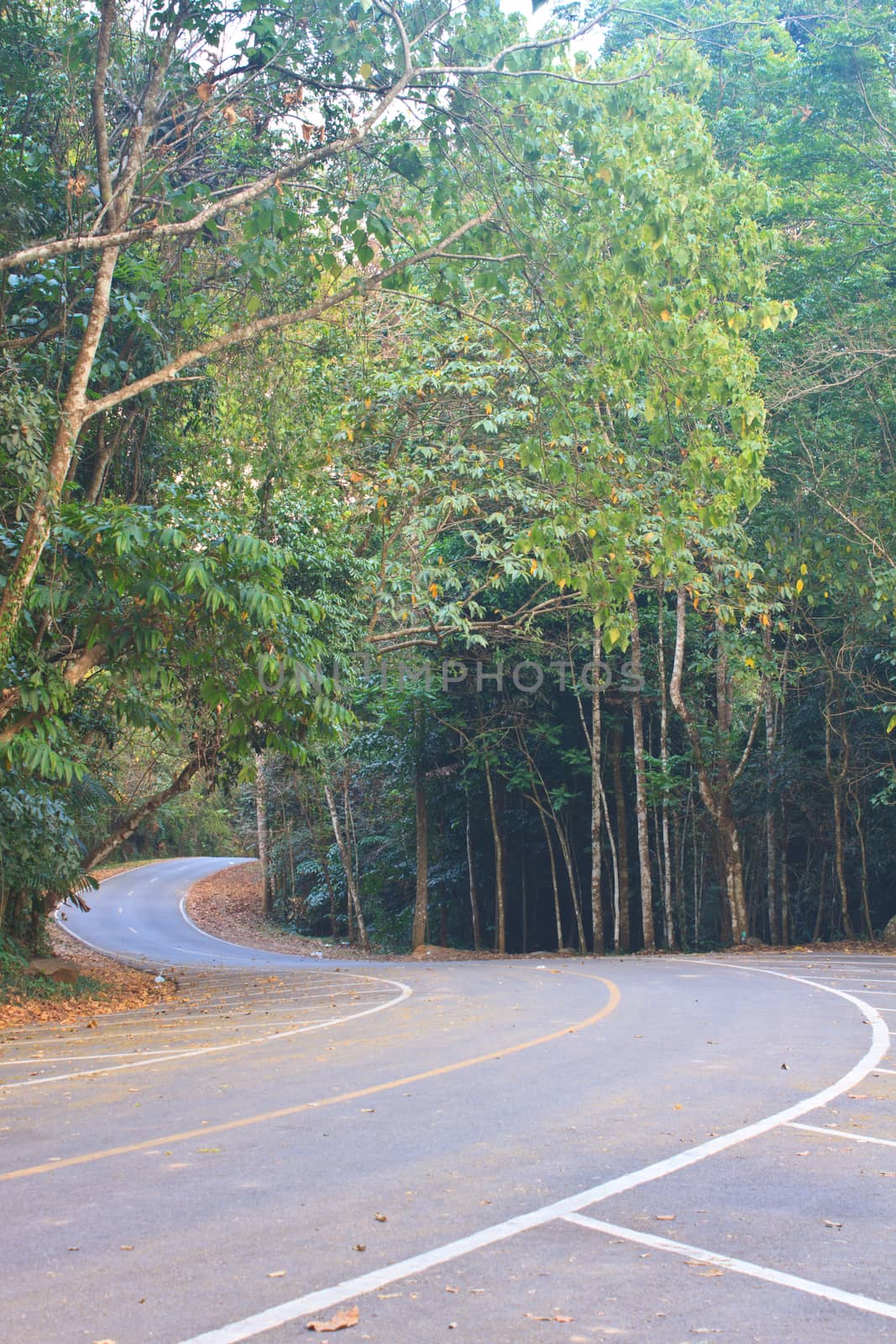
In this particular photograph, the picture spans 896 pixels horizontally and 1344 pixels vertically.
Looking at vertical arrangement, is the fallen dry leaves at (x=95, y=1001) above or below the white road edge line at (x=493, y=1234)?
below

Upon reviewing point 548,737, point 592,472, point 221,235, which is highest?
point 221,235

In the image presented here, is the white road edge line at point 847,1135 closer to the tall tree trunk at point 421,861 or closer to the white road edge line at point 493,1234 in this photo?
the white road edge line at point 493,1234

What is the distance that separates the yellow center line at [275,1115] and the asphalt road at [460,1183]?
0.03 meters

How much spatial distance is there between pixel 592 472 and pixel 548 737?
16596mm

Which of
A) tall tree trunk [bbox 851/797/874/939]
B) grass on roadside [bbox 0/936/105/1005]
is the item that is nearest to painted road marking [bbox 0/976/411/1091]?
grass on roadside [bbox 0/936/105/1005]

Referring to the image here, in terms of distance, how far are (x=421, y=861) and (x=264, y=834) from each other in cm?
1145

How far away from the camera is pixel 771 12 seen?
27.0 metres

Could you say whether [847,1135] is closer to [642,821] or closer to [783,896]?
[642,821]

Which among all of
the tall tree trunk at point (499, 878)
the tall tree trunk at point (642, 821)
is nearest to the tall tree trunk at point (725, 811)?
the tall tree trunk at point (642, 821)

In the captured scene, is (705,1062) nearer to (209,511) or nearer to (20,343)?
(209,511)

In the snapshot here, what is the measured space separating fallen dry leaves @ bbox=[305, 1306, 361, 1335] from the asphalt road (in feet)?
0.13

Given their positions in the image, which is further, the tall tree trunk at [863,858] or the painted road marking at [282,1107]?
the tall tree trunk at [863,858]

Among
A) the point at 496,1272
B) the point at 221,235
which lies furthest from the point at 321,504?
the point at 496,1272

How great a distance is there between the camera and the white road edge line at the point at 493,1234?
148 inches
